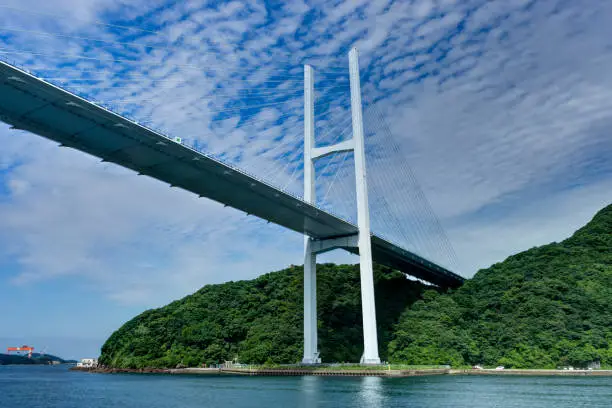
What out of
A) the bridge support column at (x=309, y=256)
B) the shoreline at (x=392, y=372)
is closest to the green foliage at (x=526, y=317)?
the shoreline at (x=392, y=372)

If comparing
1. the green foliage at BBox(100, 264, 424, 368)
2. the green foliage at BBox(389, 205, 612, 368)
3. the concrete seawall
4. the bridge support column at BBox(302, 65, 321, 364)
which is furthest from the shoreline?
the green foliage at BBox(100, 264, 424, 368)

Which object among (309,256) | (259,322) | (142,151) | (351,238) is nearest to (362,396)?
(142,151)

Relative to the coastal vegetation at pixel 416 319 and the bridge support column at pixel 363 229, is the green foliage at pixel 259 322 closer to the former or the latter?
the coastal vegetation at pixel 416 319

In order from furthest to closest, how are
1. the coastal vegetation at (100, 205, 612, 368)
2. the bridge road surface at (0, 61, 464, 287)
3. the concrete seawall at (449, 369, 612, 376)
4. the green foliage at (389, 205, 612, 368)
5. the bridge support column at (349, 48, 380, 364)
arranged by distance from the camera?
the coastal vegetation at (100, 205, 612, 368)
the green foliage at (389, 205, 612, 368)
the bridge support column at (349, 48, 380, 364)
the concrete seawall at (449, 369, 612, 376)
the bridge road surface at (0, 61, 464, 287)

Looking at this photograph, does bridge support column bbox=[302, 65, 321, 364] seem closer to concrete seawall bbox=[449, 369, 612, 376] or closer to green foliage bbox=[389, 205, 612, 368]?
green foliage bbox=[389, 205, 612, 368]

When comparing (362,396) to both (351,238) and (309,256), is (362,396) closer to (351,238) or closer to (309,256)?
(351,238)

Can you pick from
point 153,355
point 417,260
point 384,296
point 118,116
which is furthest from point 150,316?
point 118,116

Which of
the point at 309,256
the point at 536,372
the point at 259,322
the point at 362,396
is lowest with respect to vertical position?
the point at 362,396
